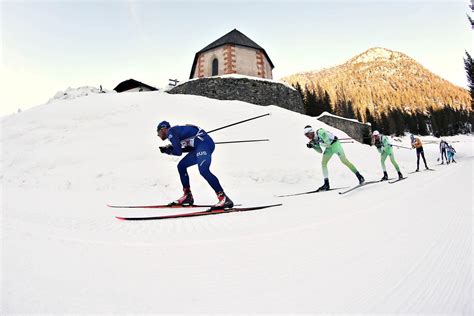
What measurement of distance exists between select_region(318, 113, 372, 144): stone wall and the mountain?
6351 centimetres

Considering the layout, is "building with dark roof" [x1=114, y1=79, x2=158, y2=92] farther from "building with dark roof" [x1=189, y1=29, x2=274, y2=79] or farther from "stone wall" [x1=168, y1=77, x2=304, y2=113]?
"stone wall" [x1=168, y1=77, x2=304, y2=113]

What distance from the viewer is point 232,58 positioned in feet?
80.3

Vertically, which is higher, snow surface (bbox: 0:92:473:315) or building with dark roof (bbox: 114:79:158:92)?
building with dark roof (bbox: 114:79:158:92)

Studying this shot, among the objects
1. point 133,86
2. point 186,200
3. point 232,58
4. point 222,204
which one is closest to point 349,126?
point 232,58

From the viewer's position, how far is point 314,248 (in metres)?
1.74

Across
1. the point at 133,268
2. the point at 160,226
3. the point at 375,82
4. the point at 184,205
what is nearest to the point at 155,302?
the point at 133,268

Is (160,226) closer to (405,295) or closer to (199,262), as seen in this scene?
(199,262)

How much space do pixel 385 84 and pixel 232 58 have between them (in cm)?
14749

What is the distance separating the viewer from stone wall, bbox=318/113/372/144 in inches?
1016

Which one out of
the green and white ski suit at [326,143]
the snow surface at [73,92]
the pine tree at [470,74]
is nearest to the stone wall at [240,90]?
the green and white ski suit at [326,143]

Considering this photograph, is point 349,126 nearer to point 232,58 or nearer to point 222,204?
point 232,58

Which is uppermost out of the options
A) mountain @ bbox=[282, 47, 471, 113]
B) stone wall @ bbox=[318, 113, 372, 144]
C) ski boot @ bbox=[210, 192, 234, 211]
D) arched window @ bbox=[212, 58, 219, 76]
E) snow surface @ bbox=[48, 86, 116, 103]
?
mountain @ bbox=[282, 47, 471, 113]

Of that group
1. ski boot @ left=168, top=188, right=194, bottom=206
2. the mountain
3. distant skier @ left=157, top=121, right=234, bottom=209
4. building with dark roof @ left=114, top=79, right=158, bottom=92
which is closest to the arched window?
building with dark roof @ left=114, top=79, right=158, bottom=92

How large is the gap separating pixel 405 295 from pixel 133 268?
1446 millimetres
